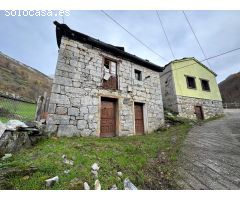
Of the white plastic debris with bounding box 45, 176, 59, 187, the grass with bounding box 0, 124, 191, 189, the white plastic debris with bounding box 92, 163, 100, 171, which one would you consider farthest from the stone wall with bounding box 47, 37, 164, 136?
the white plastic debris with bounding box 45, 176, 59, 187

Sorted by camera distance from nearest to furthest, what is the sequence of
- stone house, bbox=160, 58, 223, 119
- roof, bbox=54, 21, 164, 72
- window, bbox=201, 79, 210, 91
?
roof, bbox=54, 21, 164, 72 < stone house, bbox=160, 58, 223, 119 < window, bbox=201, 79, 210, 91

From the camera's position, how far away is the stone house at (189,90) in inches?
467

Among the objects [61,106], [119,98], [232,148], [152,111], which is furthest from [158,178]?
[152,111]

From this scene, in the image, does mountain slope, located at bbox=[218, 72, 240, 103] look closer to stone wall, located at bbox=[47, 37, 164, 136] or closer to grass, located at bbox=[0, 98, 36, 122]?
stone wall, located at bbox=[47, 37, 164, 136]

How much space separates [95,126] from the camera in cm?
609

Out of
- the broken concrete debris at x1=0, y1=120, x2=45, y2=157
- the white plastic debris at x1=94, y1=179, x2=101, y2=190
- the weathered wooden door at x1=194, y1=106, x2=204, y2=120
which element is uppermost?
the weathered wooden door at x1=194, y1=106, x2=204, y2=120

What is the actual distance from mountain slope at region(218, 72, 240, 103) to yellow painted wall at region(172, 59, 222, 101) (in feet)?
67.4

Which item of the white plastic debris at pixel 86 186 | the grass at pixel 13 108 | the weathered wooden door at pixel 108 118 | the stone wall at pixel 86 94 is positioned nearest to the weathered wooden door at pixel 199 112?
the stone wall at pixel 86 94

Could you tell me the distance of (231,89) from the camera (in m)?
31.6

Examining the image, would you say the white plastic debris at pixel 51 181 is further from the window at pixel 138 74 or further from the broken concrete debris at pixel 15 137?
the window at pixel 138 74

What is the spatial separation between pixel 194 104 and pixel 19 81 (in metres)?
30.2

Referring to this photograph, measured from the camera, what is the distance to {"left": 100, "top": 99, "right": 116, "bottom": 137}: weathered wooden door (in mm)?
6656

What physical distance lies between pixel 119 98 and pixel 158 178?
16.7 ft

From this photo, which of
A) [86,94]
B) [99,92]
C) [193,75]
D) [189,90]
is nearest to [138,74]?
[99,92]
